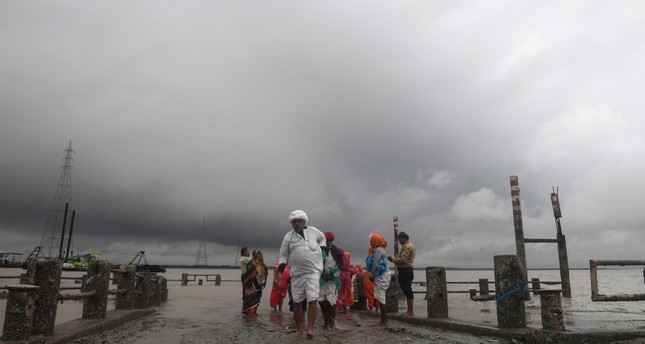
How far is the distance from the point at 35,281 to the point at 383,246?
5.70 metres

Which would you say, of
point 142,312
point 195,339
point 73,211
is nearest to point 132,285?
point 142,312

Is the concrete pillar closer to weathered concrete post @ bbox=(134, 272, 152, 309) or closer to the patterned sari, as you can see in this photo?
the patterned sari

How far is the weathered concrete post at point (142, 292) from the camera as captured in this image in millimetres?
10297

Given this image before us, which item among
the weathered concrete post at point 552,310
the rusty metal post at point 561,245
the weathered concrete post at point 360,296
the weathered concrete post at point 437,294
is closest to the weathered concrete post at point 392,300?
the weathered concrete post at point 360,296

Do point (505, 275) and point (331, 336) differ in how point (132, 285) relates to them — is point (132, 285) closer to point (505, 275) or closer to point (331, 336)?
point (331, 336)

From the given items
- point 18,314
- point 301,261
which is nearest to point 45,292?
point 18,314

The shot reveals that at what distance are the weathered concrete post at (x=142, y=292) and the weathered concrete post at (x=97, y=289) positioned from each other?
295cm

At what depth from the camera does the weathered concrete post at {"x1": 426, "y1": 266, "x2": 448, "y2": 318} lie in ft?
25.9

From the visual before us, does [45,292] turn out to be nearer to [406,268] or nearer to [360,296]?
[406,268]

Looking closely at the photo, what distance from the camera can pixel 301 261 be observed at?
20.4 ft

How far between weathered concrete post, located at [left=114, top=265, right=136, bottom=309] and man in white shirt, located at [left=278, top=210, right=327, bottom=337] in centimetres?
454

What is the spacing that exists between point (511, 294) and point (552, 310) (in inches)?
31.5

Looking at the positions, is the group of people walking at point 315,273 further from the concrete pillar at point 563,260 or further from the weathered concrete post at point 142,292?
the concrete pillar at point 563,260

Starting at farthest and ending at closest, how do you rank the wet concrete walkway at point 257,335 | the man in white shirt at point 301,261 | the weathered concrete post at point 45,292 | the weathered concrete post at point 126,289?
the weathered concrete post at point 126,289, the man in white shirt at point 301,261, the wet concrete walkway at point 257,335, the weathered concrete post at point 45,292
